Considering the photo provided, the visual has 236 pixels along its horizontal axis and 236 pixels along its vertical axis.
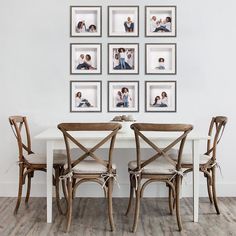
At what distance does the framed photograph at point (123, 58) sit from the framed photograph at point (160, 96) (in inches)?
9.5

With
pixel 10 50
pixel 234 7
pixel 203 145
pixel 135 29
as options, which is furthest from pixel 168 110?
pixel 10 50

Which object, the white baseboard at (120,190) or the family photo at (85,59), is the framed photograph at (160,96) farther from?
the white baseboard at (120,190)

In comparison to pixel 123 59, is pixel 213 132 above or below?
below

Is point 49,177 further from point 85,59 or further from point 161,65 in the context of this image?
point 161,65

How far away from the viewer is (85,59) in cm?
404

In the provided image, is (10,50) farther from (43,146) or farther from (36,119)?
(43,146)

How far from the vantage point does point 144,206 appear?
12.2 feet

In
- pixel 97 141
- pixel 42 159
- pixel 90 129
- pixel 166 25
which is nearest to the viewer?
pixel 90 129

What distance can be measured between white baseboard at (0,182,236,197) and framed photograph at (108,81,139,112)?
83 cm

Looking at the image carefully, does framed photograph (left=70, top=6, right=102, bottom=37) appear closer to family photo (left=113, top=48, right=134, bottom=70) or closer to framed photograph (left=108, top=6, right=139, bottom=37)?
framed photograph (left=108, top=6, right=139, bottom=37)

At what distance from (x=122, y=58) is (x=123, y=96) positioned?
1.35 feet

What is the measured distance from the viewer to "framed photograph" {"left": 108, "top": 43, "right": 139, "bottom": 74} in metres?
4.03

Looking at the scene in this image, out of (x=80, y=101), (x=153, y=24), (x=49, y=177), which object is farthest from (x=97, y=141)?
(x=153, y=24)

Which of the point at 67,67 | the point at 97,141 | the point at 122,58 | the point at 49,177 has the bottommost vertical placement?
the point at 49,177
